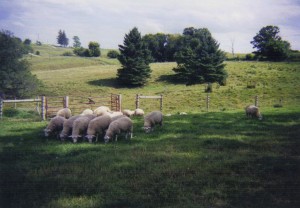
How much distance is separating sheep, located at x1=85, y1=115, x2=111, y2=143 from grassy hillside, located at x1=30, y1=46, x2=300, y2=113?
51.2 feet

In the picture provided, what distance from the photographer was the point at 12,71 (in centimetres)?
4178

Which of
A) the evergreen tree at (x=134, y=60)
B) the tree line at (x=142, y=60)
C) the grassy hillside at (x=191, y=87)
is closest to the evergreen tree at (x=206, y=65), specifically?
the tree line at (x=142, y=60)

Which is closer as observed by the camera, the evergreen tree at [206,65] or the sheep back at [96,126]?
the sheep back at [96,126]

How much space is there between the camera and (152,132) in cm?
1511

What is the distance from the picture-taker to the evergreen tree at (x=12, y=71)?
4091cm

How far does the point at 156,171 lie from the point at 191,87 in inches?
1586

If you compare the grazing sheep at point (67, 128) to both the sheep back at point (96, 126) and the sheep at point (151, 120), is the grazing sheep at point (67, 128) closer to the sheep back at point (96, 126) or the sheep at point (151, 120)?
the sheep back at point (96, 126)

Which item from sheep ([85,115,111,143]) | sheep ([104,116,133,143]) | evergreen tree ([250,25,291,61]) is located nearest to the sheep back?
sheep ([85,115,111,143])

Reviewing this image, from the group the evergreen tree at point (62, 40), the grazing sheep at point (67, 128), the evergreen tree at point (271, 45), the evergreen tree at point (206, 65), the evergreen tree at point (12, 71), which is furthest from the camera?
the evergreen tree at point (62, 40)

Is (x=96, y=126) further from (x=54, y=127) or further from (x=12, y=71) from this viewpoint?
(x=12, y=71)

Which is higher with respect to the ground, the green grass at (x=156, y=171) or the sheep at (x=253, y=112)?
the sheep at (x=253, y=112)

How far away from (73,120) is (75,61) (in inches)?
2867

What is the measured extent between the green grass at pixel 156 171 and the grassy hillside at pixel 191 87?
1692 centimetres

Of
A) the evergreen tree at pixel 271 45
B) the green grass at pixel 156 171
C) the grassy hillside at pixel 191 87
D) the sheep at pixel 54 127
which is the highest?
the evergreen tree at pixel 271 45
